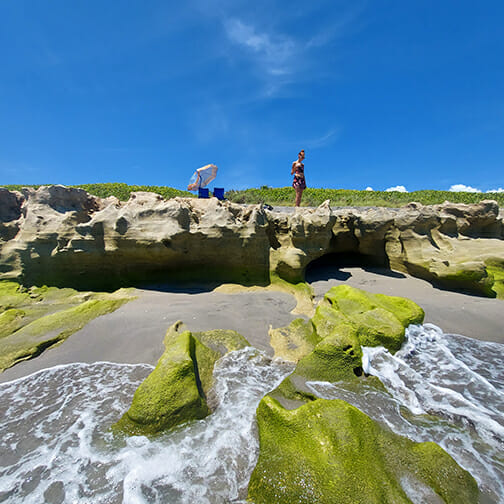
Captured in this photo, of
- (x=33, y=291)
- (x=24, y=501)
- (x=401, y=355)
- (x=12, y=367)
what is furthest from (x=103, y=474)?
(x=33, y=291)

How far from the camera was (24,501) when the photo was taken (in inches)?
67.8

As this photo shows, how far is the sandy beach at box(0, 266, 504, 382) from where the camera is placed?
3.45 m

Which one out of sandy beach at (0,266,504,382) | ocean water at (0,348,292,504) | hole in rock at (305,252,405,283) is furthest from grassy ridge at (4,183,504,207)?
ocean water at (0,348,292,504)

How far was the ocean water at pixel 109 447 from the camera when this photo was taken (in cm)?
179

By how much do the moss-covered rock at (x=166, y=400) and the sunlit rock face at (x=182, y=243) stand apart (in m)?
3.31

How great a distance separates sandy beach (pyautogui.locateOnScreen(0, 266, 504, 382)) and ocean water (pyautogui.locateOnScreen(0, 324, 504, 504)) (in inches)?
10.7

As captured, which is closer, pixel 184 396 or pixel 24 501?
pixel 24 501

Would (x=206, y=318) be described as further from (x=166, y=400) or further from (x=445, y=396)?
(x=445, y=396)

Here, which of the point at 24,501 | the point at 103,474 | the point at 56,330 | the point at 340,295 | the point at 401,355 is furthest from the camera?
the point at 340,295

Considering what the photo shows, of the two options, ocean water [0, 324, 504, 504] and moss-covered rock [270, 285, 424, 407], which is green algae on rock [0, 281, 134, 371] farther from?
moss-covered rock [270, 285, 424, 407]

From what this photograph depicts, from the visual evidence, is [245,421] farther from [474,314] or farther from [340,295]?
[474,314]

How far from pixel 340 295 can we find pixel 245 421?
321 centimetres

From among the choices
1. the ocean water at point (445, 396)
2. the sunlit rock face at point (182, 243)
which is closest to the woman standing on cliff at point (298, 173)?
the sunlit rock face at point (182, 243)

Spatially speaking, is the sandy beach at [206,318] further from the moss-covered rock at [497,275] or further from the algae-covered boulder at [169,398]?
the algae-covered boulder at [169,398]
